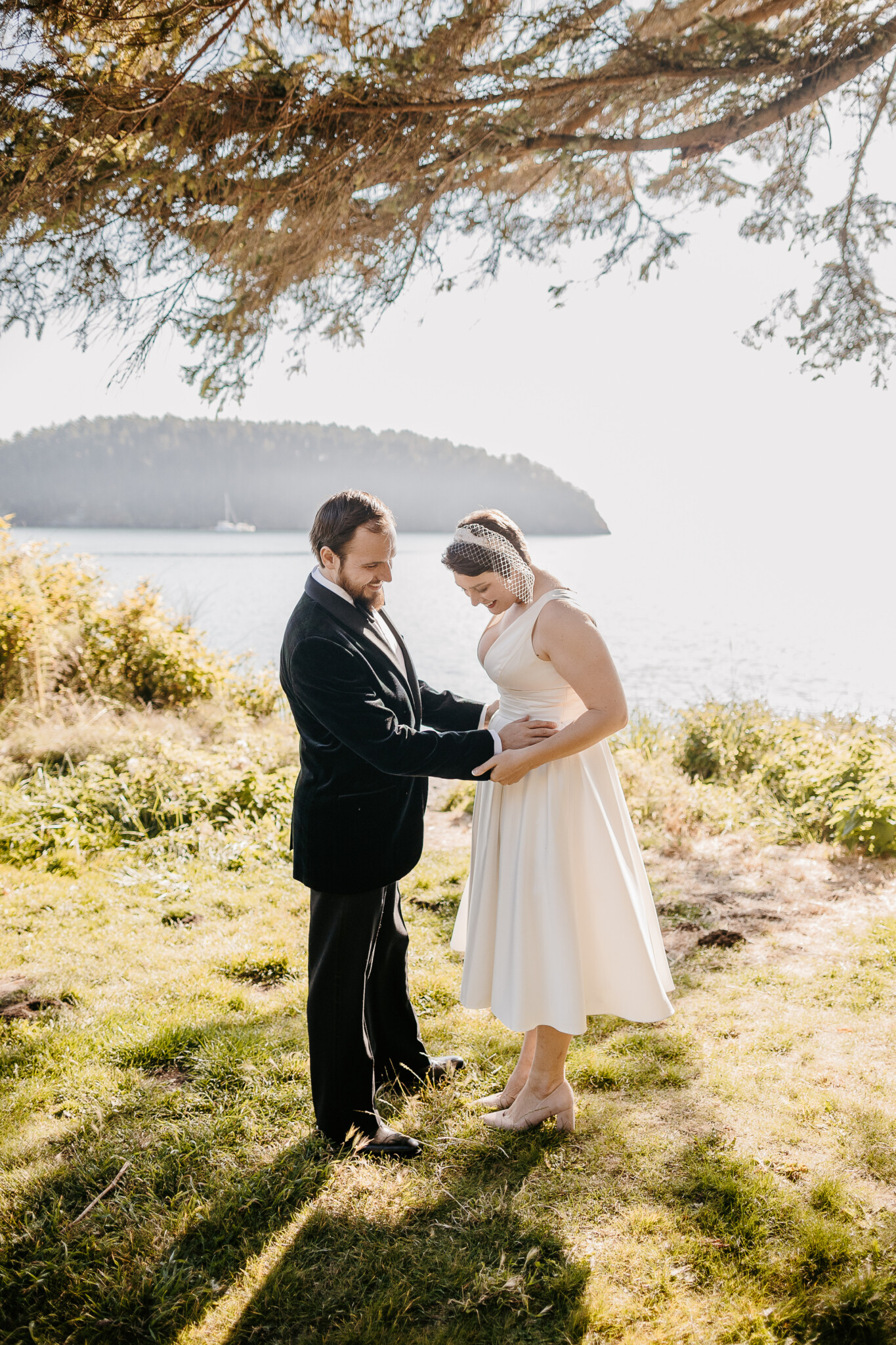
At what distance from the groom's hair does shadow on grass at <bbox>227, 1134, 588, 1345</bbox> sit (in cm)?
221

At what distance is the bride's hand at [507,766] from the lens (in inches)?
106

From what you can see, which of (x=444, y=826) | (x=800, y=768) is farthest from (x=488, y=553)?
(x=800, y=768)

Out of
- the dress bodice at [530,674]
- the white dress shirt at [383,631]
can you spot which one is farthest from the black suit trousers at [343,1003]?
the dress bodice at [530,674]

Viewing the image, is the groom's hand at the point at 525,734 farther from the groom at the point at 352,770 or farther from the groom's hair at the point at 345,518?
the groom's hair at the point at 345,518

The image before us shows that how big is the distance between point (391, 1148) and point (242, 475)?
52925mm

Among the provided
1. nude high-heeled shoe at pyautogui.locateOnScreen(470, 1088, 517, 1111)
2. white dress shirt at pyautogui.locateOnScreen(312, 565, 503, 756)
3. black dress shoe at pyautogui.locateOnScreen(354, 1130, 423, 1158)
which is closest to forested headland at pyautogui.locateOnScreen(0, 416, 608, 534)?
white dress shirt at pyautogui.locateOnScreen(312, 565, 503, 756)

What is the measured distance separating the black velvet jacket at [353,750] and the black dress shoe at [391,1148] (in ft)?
3.21

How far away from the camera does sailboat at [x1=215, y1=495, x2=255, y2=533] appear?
54.4 metres

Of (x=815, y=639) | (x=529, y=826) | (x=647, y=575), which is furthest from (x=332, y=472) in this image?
(x=529, y=826)

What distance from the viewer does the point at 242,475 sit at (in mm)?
51875

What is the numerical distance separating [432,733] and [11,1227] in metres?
2.09

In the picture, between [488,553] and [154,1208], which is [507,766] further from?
[154,1208]

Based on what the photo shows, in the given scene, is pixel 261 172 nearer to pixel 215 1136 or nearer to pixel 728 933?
pixel 215 1136

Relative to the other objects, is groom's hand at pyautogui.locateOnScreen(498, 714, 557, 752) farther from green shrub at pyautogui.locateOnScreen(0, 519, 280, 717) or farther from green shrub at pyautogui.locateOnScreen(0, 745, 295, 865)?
green shrub at pyautogui.locateOnScreen(0, 519, 280, 717)
